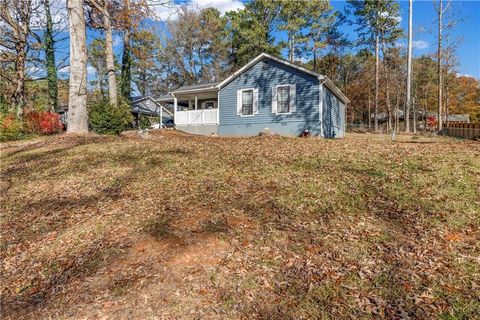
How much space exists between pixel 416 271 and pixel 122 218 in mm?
3980

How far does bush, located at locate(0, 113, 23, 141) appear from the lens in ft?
46.9

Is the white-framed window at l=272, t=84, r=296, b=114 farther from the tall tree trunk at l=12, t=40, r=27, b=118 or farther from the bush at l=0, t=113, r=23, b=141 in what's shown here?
the tall tree trunk at l=12, t=40, r=27, b=118

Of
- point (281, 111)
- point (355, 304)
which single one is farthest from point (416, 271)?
point (281, 111)

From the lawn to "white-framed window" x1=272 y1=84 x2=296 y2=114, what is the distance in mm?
10153

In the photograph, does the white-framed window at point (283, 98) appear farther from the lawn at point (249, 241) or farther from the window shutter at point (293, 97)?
the lawn at point (249, 241)

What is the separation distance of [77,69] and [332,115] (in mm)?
14065

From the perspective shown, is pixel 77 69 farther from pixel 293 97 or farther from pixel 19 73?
pixel 19 73

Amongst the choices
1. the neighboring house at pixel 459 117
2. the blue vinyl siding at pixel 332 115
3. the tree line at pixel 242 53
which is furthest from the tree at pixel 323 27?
the neighboring house at pixel 459 117

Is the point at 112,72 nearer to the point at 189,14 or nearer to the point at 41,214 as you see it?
the point at 41,214

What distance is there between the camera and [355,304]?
282 centimetres

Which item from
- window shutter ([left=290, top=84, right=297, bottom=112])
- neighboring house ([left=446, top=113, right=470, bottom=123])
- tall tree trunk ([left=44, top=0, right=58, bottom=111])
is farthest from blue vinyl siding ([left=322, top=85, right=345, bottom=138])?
neighboring house ([left=446, top=113, right=470, bottom=123])

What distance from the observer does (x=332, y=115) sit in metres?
19.4

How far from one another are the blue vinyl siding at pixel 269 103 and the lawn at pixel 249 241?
965 cm

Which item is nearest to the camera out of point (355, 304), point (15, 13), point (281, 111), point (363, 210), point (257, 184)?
point (355, 304)
